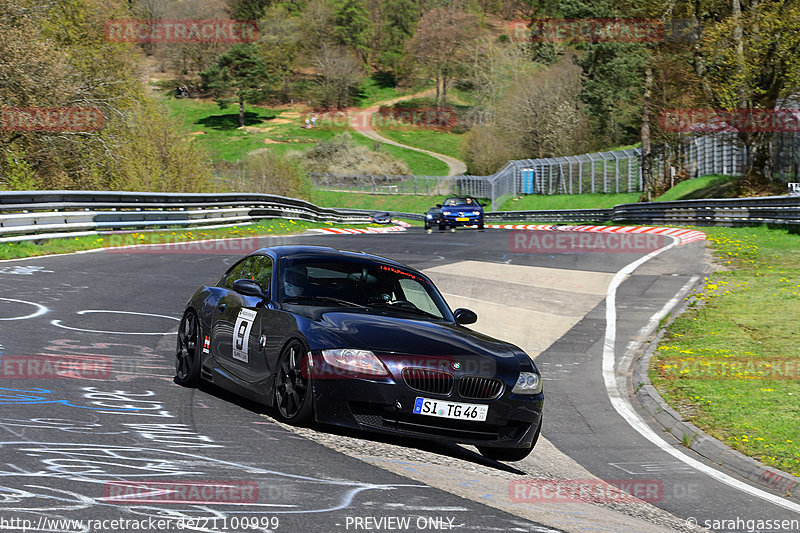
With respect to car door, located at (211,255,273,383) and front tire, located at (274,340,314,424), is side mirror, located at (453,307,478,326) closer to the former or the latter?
car door, located at (211,255,273,383)

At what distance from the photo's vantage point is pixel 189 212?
3016 cm

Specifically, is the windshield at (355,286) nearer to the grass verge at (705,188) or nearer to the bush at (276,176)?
the grass verge at (705,188)

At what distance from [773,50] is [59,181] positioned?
2962cm

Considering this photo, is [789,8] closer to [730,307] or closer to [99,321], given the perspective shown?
[730,307]

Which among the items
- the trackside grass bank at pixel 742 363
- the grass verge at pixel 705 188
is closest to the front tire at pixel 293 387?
the trackside grass bank at pixel 742 363

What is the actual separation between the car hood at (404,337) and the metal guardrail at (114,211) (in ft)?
50.7

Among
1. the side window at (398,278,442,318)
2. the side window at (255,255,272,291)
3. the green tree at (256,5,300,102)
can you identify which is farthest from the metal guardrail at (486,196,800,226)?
the green tree at (256,5,300,102)

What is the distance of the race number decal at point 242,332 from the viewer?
8.12 m

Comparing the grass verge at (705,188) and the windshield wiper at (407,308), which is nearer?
the windshield wiper at (407,308)

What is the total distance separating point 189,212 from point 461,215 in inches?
628

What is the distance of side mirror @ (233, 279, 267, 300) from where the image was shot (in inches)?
316

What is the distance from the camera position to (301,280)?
8.30 metres

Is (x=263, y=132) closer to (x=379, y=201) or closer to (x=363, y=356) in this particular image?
(x=379, y=201)

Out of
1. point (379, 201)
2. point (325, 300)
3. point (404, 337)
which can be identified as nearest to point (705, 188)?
point (379, 201)
